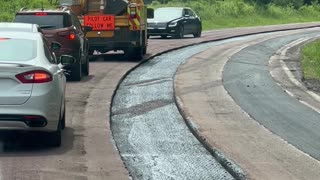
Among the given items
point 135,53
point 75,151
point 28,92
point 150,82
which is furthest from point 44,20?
point 28,92

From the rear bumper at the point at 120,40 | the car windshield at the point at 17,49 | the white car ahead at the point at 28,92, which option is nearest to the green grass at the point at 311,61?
the rear bumper at the point at 120,40

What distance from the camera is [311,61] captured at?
1120 inches

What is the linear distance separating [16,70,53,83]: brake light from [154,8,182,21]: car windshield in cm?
3027

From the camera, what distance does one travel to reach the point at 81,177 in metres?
9.65

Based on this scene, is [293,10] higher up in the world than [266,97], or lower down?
lower down

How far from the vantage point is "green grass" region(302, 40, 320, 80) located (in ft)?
78.5

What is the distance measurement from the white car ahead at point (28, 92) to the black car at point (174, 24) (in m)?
29.1

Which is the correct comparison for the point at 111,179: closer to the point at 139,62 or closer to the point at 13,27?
the point at 13,27

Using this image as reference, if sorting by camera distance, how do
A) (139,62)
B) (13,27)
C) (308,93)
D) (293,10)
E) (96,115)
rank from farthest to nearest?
(293,10) < (139,62) < (308,93) < (96,115) < (13,27)

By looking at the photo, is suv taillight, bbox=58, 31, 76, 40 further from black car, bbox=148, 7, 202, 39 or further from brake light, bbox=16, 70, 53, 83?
black car, bbox=148, 7, 202, 39

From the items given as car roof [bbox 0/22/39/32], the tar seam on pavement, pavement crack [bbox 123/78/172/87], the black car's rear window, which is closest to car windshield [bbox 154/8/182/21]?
pavement crack [bbox 123/78/172/87]

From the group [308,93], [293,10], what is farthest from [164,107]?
[293,10]

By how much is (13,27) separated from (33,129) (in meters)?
2.04

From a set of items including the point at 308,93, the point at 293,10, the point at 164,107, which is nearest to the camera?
the point at 164,107
